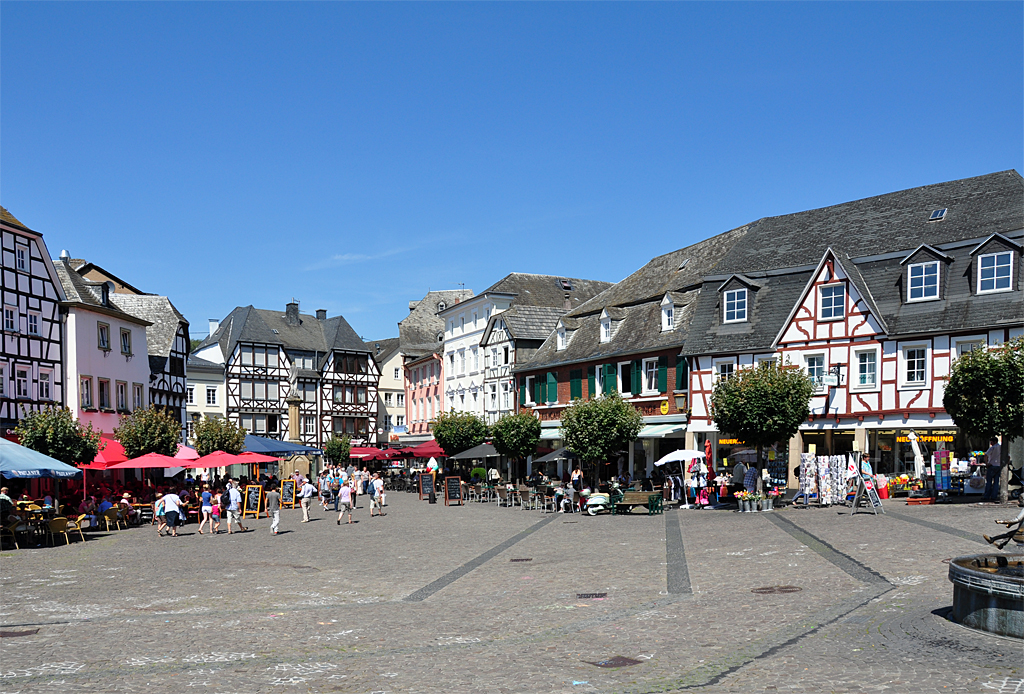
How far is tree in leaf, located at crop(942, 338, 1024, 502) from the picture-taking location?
26.1 meters

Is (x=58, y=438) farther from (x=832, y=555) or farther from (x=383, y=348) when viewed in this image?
(x=383, y=348)

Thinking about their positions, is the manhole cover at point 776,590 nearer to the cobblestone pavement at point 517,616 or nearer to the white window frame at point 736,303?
the cobblestone pavement at point 517,616

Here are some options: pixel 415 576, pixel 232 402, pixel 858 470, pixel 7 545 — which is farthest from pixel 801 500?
pixel 232 402

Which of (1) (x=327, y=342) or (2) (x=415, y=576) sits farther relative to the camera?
(1) (x=327, y=342)

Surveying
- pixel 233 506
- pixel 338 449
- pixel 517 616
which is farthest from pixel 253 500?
pixel 338 449

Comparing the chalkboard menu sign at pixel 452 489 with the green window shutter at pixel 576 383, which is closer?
the chalkboard menu sign at pixel 452 489

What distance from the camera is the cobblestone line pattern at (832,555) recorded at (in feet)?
48.5

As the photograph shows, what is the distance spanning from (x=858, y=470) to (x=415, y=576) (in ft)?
53.6

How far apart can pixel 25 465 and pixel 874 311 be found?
2750 centimetres

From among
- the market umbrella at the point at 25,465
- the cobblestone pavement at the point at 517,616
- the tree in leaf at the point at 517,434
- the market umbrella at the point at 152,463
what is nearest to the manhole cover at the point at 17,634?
the cobblestone pavement at the point at 517,616

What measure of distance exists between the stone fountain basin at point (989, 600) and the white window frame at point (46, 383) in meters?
37.7

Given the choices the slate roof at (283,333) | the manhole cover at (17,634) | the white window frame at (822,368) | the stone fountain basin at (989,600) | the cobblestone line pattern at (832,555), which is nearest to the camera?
the stone fountain basin at (989,600)

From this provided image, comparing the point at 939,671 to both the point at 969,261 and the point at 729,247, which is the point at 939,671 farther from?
the point at 729,247

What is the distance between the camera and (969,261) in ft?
113
